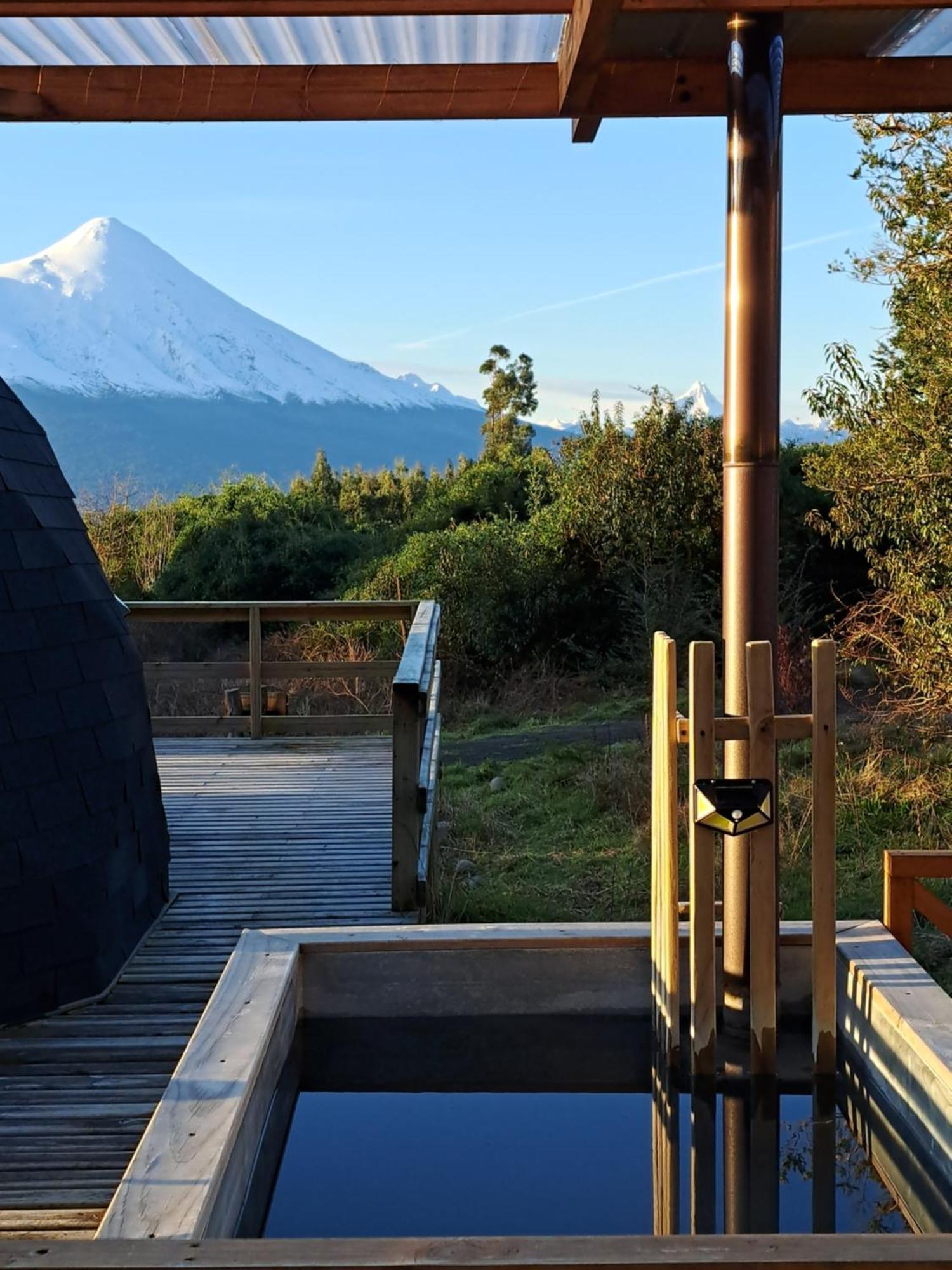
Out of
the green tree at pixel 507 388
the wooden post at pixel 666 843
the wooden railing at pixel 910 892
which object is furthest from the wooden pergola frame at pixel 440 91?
the green tree at pixel 507 388

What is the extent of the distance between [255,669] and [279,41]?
4.81 m

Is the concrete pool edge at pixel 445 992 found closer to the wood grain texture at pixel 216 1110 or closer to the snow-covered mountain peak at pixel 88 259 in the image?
the wood grain texture at pixel 216 1110

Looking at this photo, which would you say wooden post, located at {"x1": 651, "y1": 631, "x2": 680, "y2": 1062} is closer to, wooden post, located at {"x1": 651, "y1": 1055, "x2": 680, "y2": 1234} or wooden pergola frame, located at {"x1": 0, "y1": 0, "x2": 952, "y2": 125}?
wooden post, located at {"x1": 651, "y1": 1055, "x2": 680, "y2": 1234}

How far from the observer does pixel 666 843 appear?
379 cm

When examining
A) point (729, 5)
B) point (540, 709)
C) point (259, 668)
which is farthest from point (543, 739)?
point (729, 5)

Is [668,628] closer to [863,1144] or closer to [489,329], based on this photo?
[863,1144]

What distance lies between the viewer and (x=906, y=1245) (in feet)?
5.83

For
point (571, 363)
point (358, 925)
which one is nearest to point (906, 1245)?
point (358, 925)

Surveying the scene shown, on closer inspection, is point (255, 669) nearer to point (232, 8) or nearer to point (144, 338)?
point (232, 8)

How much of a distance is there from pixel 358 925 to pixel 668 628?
9.55 m

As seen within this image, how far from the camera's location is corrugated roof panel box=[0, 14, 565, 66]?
4.12 meters

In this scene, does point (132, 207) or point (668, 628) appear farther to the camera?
point (132, 207)

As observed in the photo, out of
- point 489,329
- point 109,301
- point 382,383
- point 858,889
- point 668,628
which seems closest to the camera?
point 858,889

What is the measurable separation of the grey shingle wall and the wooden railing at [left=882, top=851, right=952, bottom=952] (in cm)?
260
